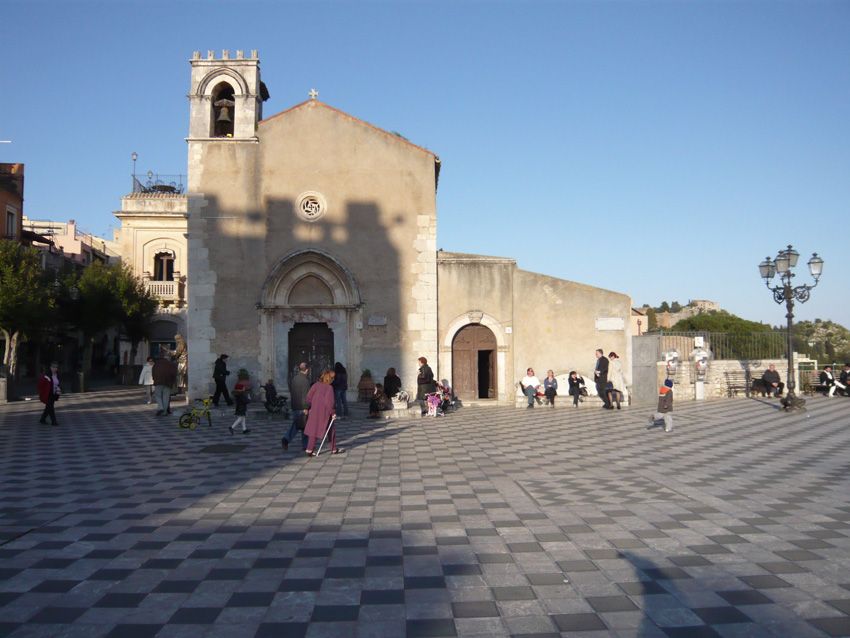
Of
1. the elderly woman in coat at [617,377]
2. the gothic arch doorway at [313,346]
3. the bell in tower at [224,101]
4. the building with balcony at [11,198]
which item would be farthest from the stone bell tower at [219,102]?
the building with balcony at [11,198]

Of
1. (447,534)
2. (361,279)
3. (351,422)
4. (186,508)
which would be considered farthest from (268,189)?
(447,534)

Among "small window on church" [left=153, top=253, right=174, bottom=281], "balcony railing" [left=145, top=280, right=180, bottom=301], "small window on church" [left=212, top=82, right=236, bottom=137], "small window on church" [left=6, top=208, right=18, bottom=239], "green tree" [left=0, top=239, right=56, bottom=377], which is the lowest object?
"green tree" [left=0, top=239, right=56, bottom=377]

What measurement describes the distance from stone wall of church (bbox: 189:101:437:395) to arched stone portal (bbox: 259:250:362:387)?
0.05 m

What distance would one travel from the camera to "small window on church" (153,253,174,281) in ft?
137

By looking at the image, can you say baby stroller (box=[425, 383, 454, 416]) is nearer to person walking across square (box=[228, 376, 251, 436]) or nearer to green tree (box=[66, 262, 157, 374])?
person walking across square (box=[228, 376, 251, 436])

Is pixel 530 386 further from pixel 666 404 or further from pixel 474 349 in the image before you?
pixel 666 404

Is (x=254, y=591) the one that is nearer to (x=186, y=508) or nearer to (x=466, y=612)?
(x=466, y=612)

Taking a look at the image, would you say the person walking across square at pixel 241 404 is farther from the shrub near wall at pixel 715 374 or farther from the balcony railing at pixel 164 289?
the balcony railing at pixel 164 289

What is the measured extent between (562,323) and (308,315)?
8.30 metres

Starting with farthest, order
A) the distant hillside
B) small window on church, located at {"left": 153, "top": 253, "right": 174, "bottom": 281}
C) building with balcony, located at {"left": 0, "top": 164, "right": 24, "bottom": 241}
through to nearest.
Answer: the distant hillside → small window on church, located at {"left": 153, "top": 253, "right": 174, "bottom": 281} → building with balcony, located at {"left": 0, "top": 164, "right": 24, "bottom": 241}

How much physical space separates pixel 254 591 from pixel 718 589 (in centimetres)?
365

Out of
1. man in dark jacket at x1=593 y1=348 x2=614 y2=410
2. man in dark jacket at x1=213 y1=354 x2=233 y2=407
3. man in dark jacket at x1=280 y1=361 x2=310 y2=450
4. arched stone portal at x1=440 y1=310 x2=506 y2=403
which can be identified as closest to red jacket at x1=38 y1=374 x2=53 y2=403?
man in dark jacket at x1=213 y1=354 x2=233 y2=407

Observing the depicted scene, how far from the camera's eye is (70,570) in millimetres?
6062

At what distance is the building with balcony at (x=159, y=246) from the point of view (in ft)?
135
